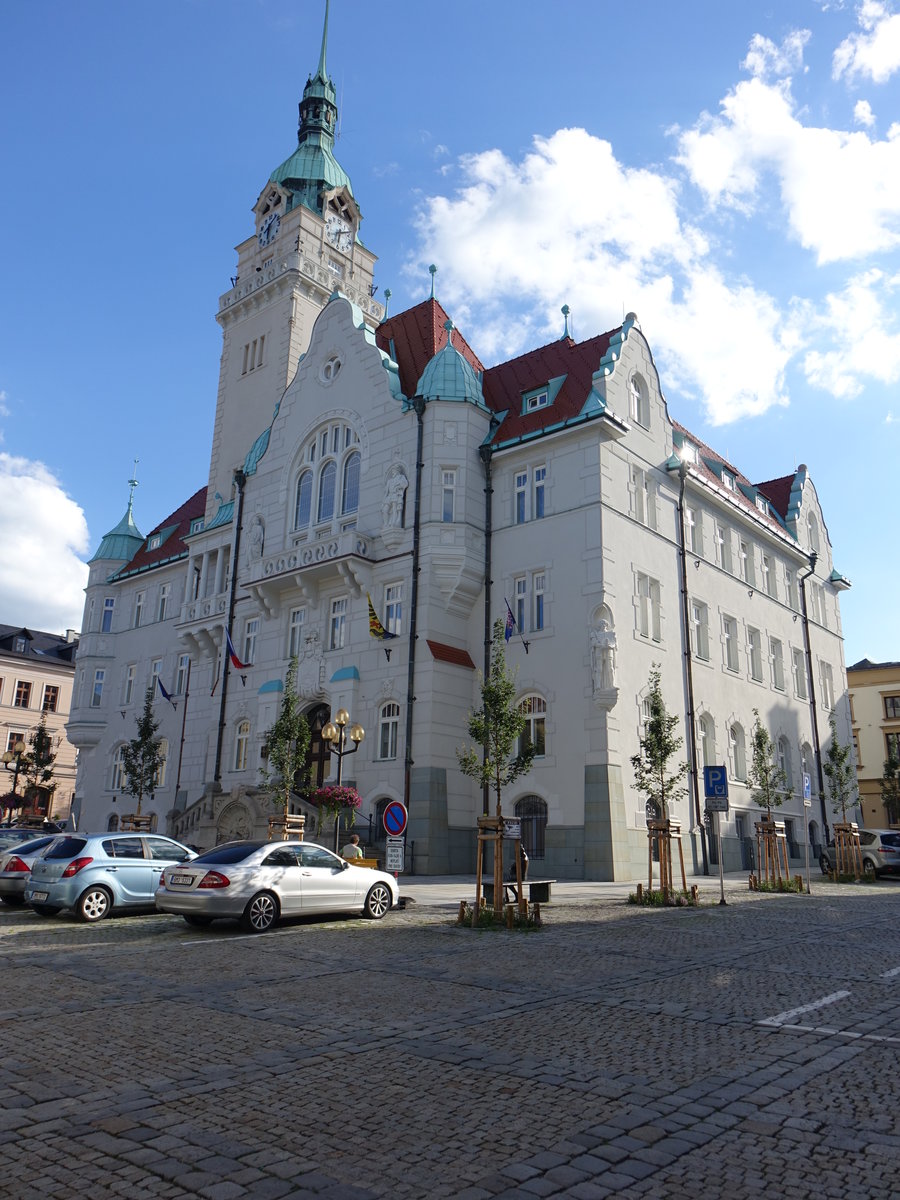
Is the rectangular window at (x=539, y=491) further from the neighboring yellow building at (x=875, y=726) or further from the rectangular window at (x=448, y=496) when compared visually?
the neighboring yellow building at (x=875, y=726)

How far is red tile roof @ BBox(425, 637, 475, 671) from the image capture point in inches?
1228

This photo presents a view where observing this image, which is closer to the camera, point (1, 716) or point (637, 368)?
point (637, 368)

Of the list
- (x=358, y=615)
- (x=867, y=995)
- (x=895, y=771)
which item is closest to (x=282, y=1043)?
(x=867, y=995)

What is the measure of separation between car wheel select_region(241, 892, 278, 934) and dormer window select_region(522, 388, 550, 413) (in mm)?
22470

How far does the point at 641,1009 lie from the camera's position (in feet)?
28.5

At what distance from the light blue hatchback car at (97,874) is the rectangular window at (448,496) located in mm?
17176

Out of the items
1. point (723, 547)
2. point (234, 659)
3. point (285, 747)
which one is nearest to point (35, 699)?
point (234, 659)

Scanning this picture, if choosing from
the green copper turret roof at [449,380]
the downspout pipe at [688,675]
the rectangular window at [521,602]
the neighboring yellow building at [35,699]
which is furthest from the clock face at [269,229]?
the neighboring yellow building at [35,699]

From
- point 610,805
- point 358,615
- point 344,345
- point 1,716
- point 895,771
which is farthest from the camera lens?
point 1,716

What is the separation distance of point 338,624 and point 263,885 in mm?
20246

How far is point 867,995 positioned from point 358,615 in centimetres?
2583

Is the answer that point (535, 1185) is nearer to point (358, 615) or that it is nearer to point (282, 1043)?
point (282, 1043)

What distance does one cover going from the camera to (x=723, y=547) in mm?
38750

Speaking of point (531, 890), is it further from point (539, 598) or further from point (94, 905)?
point (539, 598)
